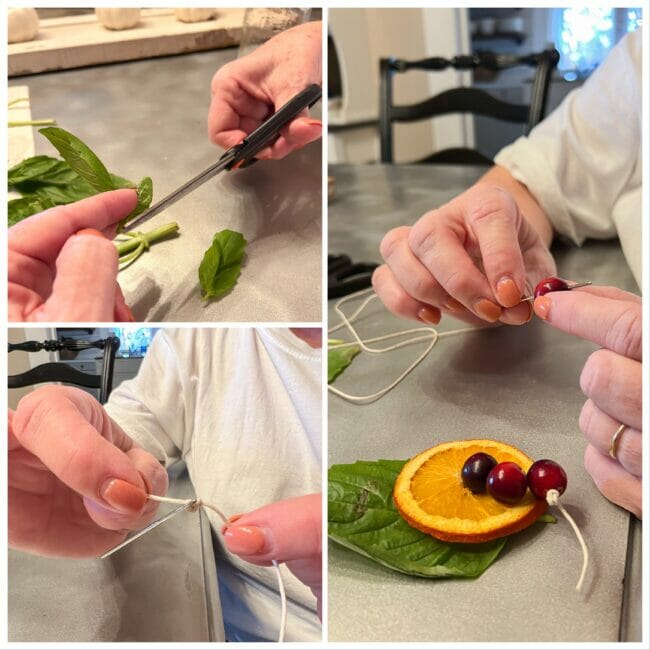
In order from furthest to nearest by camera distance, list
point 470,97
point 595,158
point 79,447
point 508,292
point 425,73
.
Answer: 1. point 425,73
2. point 470,97
3. point 595,158
4. point 508,292
5. point 79,447

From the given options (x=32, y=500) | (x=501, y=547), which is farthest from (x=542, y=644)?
(x=32, y=500)

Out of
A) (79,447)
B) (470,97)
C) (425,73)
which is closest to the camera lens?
(79,447)

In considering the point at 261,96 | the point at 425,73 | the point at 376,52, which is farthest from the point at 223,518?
the point at 425,73

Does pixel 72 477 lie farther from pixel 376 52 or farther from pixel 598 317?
pixel 376 52

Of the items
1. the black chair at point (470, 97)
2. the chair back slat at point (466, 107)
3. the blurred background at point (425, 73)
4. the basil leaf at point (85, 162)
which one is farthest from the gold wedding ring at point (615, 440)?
the blurred background at point (425, 73)

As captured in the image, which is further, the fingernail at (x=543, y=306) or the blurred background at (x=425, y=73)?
the blurred background at (x=425, y=73)

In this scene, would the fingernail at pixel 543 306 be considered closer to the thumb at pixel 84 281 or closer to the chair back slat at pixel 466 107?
the thumb at pixel 84 281
